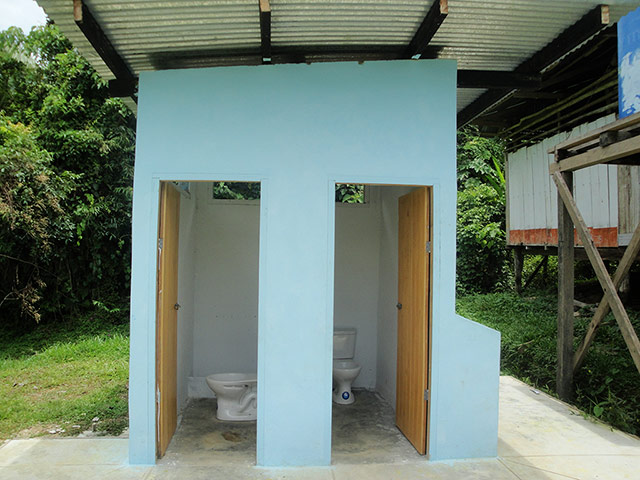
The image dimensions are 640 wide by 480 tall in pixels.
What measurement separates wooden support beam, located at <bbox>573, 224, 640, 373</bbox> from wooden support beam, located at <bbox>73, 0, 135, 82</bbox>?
4262 mm

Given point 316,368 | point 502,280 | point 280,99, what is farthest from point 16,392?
point 502,280

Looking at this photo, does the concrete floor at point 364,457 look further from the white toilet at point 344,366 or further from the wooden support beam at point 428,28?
the wooden support beam at point 428,28

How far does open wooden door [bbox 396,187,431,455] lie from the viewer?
3.53 metres

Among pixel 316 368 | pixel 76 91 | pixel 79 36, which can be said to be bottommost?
pixel 316 368

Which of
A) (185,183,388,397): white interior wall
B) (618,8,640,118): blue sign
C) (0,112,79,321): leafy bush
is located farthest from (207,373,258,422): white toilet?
(0,112,79,321): leafy bush

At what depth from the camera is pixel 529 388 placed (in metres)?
5.29

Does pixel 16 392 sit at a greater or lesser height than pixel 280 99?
lesser

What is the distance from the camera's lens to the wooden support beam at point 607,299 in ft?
13.2

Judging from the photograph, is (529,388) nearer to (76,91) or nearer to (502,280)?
(502,280)

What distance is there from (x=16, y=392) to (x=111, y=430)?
1.95 meters

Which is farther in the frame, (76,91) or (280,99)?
(76,91)

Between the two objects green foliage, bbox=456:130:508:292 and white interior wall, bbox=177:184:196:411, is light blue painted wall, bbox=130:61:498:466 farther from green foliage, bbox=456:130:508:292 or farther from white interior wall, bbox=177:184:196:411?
green foliage, bbox=456:130:508:292

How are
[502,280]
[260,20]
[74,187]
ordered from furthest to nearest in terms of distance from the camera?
[502,280], [74,187], [260,20]

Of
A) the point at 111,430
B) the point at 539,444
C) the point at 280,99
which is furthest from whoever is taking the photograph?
the point at 111,430
